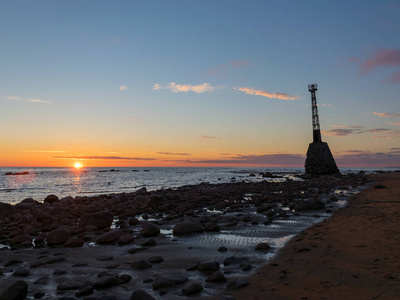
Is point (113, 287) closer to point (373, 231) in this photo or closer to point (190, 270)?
point (190, 270)

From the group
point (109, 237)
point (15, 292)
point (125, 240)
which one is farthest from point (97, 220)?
point (15, 292)

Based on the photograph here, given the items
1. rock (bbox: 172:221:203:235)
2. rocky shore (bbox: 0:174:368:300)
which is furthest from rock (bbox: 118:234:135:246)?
rock (bbox: 172:221:203:235)

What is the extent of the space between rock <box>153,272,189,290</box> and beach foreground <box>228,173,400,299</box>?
1133mm

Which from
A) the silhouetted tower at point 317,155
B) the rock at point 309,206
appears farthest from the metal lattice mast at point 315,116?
the rock at point 309,206

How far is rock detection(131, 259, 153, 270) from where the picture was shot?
5.71 metres

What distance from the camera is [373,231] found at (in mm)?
7516

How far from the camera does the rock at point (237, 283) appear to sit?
449 cm

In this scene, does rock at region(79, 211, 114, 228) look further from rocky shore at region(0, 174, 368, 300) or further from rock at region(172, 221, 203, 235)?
rock at region(172, 221, 203, 235)

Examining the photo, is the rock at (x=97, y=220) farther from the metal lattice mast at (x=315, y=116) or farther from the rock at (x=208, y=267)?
the metal lattice mast at (x=315, y=116)

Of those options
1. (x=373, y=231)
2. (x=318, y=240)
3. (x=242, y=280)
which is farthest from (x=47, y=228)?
(x=373, y=231)

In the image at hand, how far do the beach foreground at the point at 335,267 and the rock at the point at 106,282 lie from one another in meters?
2.16

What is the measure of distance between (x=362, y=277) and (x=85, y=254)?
20.1ft

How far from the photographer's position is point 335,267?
16.7ft

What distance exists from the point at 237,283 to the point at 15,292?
3522mm
